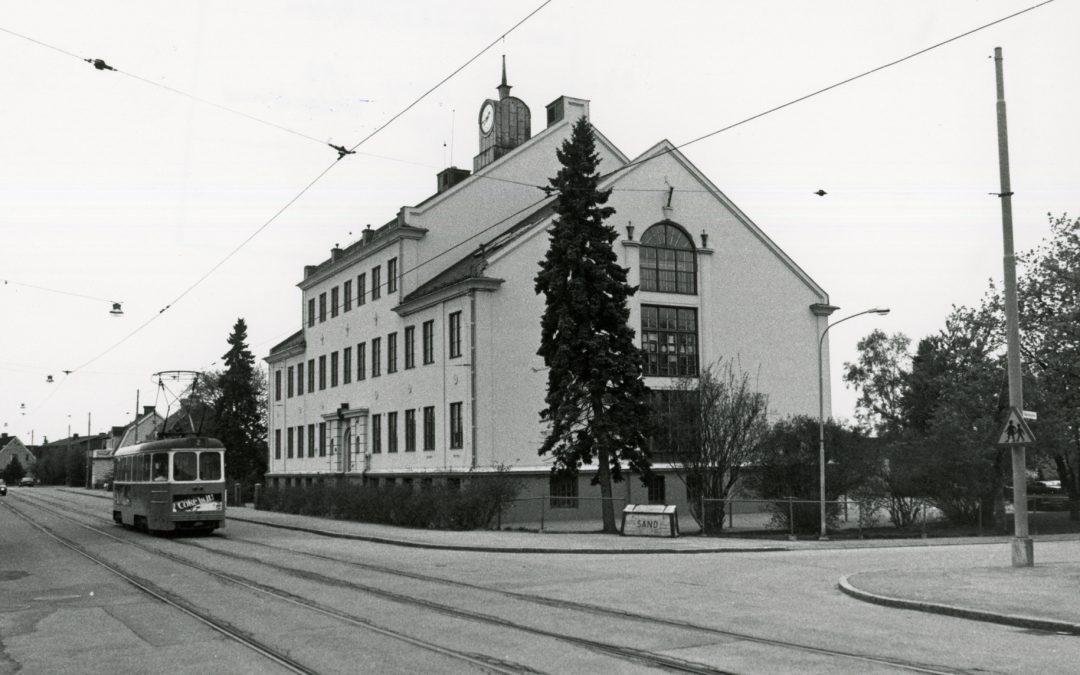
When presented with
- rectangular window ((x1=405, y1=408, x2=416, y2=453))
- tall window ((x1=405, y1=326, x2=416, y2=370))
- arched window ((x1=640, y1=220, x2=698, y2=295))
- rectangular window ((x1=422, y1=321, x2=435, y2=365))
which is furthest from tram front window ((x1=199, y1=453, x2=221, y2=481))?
arched window ((x1=640, y1=220, x2=698, y2=295))

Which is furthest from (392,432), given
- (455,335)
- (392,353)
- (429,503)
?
(429,503)

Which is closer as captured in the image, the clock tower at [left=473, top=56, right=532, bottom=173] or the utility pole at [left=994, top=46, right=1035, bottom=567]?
the utility pole at [left=994, top=46, right=1035, bottom=567]

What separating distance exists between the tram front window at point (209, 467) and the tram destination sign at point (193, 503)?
1.85 ft

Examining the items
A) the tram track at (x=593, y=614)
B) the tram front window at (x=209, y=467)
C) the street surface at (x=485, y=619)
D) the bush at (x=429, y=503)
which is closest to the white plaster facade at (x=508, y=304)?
the bush at (x=429, y=503)

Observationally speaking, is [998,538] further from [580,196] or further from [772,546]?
[580,196]

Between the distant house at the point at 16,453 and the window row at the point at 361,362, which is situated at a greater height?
the window row at the point at 361,362

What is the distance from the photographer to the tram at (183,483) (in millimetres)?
29125

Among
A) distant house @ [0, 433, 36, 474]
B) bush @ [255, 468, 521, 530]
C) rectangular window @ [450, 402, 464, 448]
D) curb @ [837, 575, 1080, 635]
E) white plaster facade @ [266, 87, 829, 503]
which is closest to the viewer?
curb @ [837, 575, 1080, 635]

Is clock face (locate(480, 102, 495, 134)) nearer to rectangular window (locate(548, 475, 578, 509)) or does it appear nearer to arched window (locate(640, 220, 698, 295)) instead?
arched window (locate(640, 220, 698, 295))

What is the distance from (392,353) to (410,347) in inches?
94.9

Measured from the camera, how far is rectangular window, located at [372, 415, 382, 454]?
153ft

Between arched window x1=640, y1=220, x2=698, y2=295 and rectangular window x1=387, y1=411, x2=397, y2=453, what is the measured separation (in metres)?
12.8

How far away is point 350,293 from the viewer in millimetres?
51406

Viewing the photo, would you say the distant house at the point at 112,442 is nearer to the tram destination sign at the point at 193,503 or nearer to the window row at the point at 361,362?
the window row at the point at 361,362
